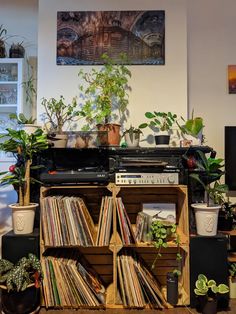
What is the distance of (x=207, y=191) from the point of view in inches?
76.2

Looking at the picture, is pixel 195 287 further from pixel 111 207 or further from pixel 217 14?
pixel 217 14

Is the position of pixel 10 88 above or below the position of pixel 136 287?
above

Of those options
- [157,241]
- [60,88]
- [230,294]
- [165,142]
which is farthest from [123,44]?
[230,294]

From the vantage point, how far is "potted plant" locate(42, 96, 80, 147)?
2.26 metres

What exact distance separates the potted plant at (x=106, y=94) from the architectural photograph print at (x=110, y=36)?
10cm

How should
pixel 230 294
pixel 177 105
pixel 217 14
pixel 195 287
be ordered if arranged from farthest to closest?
pixel 217 14 → pixel 177 105 → pixel 230 294 → pixel 195 287

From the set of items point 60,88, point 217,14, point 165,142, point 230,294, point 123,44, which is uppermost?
point 217,14

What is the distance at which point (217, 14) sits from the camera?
2.61 metres

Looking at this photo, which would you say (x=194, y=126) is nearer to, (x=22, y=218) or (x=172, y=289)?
(x=172, y=289)

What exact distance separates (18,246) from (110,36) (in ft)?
6.17

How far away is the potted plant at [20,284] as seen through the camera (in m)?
1.75

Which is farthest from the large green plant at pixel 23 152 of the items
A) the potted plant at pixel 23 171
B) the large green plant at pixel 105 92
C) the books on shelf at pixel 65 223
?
the large green plant at pixel 105 92

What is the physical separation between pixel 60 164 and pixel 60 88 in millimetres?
691

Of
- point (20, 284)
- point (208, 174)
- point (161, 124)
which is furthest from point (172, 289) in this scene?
point (161, 124)
